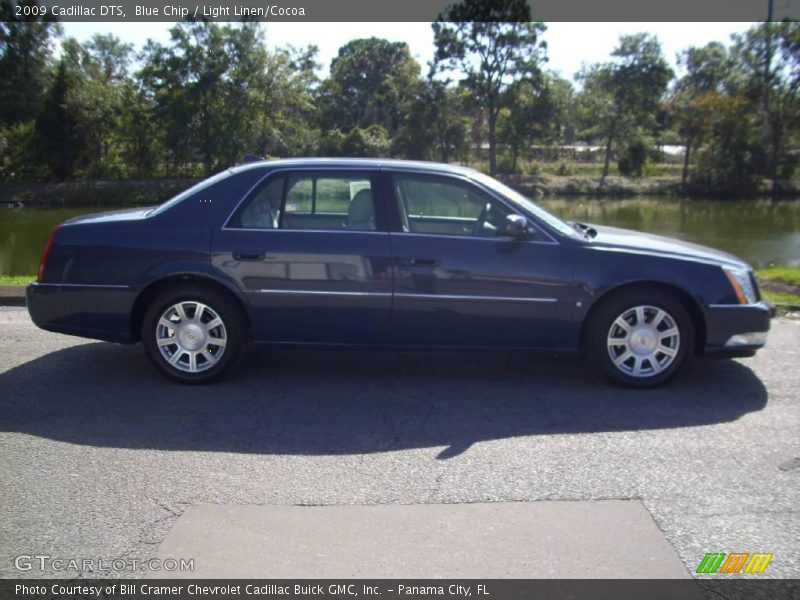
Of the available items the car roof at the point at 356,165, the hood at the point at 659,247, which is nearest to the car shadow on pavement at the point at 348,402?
the hood at the point at 659,247

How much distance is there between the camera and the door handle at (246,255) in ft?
19.0

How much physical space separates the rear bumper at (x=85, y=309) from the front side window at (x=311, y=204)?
1.02 m

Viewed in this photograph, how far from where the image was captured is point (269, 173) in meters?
5.98

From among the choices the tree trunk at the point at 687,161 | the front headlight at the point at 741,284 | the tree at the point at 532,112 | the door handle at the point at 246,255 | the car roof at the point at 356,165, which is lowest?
the front headlight at the point at 741,284

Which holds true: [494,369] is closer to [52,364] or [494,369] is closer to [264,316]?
[264,316]

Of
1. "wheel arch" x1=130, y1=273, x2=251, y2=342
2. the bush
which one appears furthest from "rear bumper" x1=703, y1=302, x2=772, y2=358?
the bush

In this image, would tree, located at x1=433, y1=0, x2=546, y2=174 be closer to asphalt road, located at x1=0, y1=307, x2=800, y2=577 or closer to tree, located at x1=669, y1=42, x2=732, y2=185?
→ tree, located at x1=669, y1=42, x2=732, y2=185

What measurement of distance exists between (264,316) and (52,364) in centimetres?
194

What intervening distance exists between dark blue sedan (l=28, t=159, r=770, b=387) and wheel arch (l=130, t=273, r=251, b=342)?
0.05 ft

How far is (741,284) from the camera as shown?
5871 mm

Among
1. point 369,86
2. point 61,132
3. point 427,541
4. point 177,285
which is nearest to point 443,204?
point 177,285

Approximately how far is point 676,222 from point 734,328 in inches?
1016

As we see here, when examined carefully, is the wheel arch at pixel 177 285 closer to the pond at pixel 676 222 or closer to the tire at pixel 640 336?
the tire at pixel 640 336

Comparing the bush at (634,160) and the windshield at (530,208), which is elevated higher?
the bush at (634,160)
